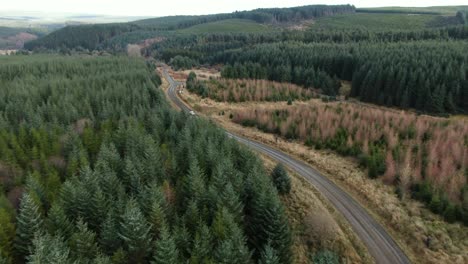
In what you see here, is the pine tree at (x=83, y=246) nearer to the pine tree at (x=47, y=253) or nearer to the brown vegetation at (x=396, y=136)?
Answer: the pine tree at (x=47, y=253)

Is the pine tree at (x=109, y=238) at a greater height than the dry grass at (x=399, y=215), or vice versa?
the pine tree at (x=109, y=238)

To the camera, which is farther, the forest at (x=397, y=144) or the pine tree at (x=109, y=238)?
the forest at (x=397, y=144)

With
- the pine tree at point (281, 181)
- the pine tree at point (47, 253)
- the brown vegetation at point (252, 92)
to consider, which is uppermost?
the pine tree at point (47, 253)

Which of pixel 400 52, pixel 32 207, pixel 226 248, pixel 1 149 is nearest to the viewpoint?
pixel 226 248

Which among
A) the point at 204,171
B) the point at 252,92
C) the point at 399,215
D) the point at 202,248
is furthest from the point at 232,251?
the point at 252,92

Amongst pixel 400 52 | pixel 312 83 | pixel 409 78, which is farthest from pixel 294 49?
pixel 409 78

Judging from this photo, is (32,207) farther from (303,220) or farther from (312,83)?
(312,83)

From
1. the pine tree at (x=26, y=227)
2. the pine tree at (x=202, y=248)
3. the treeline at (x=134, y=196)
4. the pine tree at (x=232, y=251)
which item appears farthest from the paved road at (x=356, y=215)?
the pine tree at (x=26, y=227)
